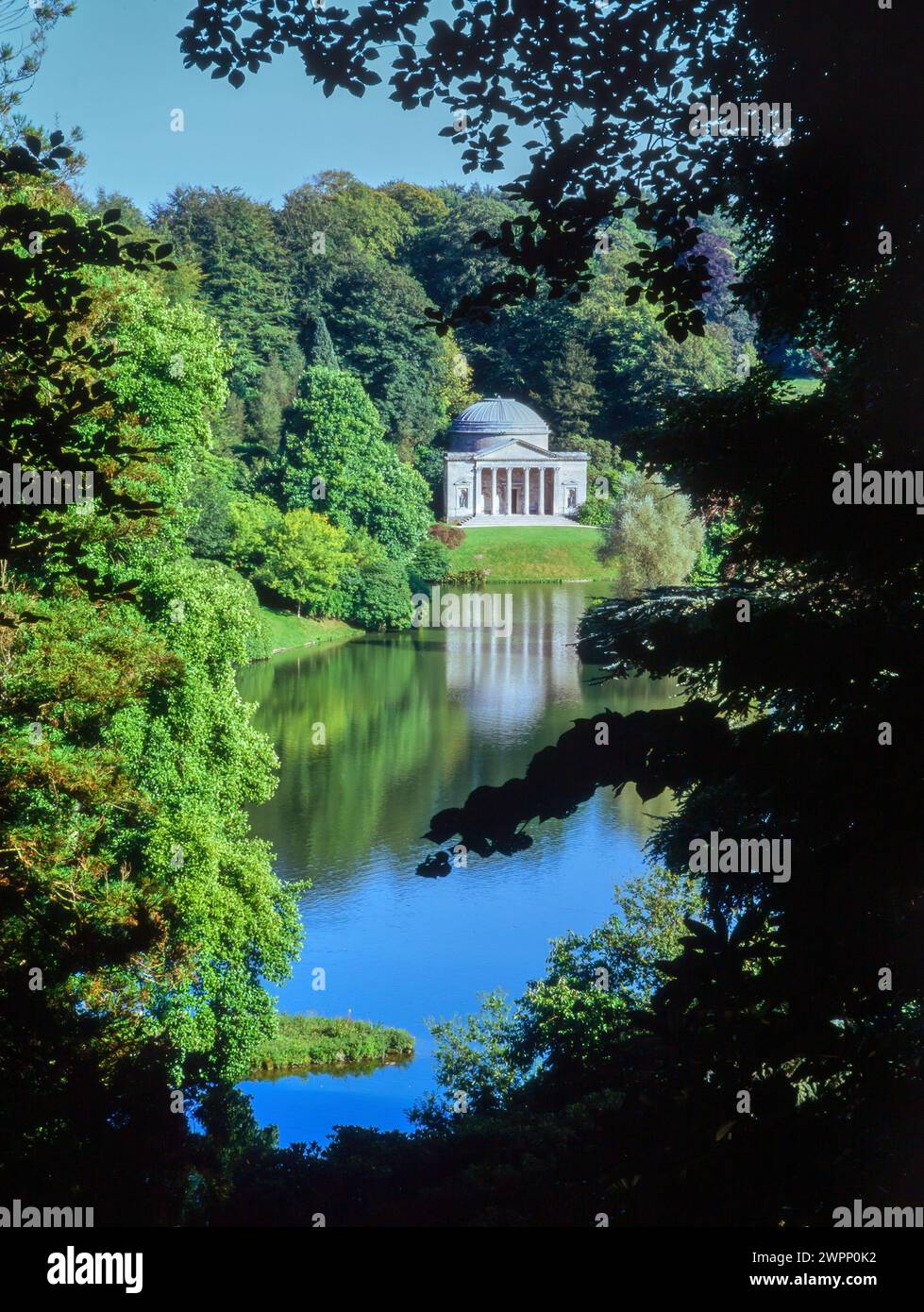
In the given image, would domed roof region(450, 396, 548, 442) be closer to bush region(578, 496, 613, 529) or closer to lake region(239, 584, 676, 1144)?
bush region(578, 496, 613, 529)

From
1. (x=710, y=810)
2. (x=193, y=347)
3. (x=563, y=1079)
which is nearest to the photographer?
(x=710, y=810)

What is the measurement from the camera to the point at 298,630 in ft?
111

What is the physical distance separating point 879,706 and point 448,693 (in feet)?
72.9

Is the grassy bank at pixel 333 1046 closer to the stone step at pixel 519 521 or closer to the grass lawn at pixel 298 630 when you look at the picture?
the grass lawn at pixel 298 630

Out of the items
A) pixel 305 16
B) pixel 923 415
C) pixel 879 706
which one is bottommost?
pixel 879 706

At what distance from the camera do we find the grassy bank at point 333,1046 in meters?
11.5

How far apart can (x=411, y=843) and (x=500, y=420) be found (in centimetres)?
3346

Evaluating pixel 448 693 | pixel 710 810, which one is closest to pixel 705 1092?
pixel 710 810

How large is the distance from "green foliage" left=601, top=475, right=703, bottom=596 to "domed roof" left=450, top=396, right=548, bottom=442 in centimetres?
2214

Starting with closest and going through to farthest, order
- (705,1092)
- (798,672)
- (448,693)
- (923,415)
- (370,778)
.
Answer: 1. (705,1092)
2. (798,672)
3. (923,415)
4. (370,778)
5. (448,693)

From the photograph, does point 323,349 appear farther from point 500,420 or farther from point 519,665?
point 519,665

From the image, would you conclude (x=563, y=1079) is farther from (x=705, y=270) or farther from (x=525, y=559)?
(x=525, y=559)

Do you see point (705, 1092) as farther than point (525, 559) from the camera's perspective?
No

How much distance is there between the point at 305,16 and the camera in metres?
4.70
